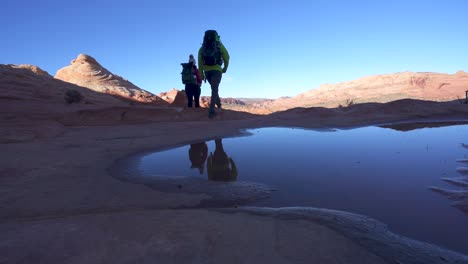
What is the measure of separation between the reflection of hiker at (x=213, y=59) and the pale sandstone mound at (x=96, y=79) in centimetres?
2282

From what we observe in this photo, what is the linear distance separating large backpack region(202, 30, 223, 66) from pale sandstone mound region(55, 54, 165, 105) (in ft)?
75.9

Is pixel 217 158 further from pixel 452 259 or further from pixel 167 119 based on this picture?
pixel 167 119

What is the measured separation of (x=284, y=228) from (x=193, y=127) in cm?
545

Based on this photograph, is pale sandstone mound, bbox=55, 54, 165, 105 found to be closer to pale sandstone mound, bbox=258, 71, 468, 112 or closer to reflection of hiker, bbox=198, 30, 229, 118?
pale sandstone mound, bbox=258, 71, 468, 112

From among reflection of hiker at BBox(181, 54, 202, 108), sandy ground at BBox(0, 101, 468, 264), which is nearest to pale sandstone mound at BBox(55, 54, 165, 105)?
reflection of hiker at BBox(181, 54, 202, 108)

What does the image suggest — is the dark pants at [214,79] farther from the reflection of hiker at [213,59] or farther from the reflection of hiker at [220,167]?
the reflection of hiker at [220,167]

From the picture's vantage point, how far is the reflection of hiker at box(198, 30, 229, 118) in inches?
295

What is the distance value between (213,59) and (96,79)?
105 ft

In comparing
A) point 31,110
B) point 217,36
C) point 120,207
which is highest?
point 217,36

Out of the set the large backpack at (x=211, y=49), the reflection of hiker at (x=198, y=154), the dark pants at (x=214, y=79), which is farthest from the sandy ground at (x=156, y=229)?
the dark pants at (x=214, y=79)

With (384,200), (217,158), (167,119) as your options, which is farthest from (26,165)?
(167,119)

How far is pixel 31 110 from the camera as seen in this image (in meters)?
8.54

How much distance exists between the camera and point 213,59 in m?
7.61

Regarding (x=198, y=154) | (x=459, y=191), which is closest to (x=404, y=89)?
(x=198, y=154)
